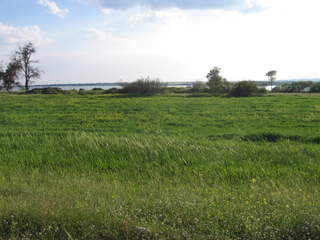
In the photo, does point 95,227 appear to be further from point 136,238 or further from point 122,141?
point 122,141

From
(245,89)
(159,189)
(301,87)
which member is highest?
(301,87)

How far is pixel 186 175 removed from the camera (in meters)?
5.96

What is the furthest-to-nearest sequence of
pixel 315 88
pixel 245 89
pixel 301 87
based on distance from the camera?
pixel 301 87, pixel 315 88, pixel 245 89

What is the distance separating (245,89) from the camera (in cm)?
3475

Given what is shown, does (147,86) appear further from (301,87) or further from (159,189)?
(159,189)

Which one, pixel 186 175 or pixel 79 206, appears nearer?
pixel 79 206

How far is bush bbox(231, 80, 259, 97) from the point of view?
3469cm

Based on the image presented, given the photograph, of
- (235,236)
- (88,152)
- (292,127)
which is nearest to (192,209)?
(235,236)

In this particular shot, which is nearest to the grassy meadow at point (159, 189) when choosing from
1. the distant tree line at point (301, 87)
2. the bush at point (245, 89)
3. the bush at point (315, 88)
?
the bush at point (245, 89)

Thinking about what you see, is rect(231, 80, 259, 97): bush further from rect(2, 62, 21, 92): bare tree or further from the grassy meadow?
rect(2, 62, 21, 92): bare tree

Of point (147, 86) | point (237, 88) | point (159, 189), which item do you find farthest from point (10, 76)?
point (159, 189)

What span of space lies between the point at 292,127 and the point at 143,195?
34.7 feet

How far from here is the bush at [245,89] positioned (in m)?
34.7

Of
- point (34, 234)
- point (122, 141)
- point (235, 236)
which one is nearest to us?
point (235, 236)
